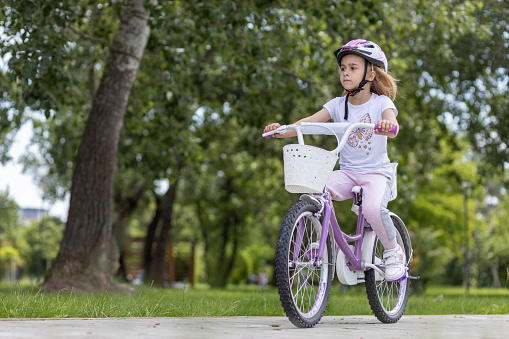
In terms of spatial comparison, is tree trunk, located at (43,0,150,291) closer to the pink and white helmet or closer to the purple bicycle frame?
the purple bicycle frame

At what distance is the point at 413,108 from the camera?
16.8 meters

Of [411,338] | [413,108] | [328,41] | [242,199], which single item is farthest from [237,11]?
[242,199]

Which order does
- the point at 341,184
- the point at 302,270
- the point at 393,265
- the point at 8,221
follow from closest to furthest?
the point at 302,270
the point at 341,184
the point at 393,265
the point at 8,221

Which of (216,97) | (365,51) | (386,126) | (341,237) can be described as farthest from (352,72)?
(216,97)

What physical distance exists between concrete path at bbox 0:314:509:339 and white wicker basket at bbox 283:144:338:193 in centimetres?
95

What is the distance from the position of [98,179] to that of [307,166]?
516 centimetres

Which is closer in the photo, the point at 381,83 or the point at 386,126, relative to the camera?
the point at 386,126

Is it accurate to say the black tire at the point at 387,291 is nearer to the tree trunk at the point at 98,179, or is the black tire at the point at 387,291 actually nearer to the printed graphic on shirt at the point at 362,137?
the printed graphic on shirt at the point at 362,137

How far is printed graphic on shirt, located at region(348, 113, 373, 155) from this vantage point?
4766 mm

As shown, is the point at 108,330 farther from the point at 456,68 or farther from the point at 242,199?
the point at 242,199

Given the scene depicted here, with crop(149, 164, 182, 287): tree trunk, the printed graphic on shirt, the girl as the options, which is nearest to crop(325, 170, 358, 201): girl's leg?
the girl

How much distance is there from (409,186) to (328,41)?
411 centimetres

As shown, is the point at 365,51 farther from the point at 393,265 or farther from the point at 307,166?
the point at 393,265

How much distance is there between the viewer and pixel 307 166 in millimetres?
4234
